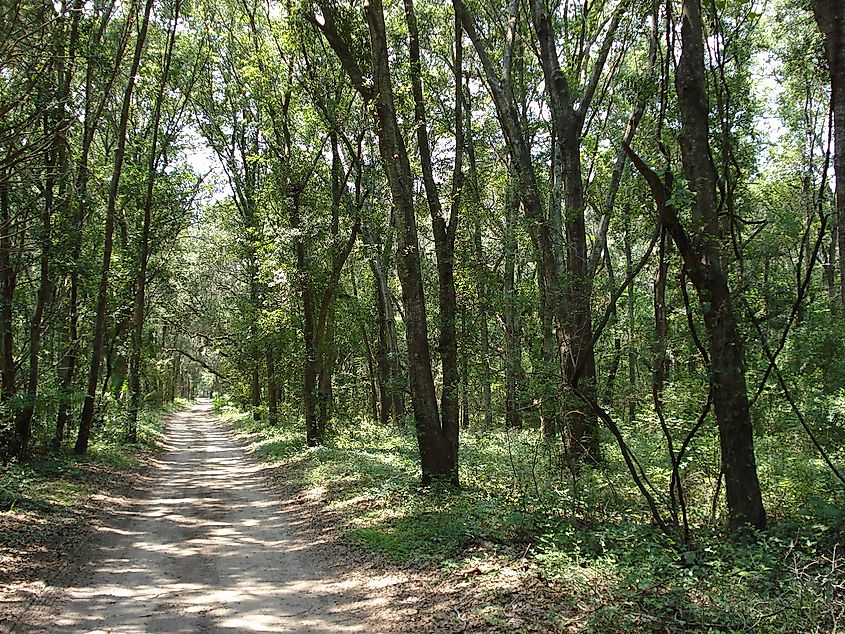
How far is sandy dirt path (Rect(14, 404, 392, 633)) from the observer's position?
5793mm

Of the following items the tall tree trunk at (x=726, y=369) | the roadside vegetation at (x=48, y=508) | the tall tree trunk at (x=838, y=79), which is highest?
the tall tree trunk at (x=838, y=79)

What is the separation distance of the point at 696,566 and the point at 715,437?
3.17 m

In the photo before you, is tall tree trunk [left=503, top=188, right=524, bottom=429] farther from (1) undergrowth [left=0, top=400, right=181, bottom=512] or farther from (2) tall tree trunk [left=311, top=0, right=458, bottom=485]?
(1) undergrowth [left=0, top=400, right=181, bottom=512]

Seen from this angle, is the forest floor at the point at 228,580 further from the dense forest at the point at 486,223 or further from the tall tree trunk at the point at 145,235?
the tall tree trunk at the point at 145,235

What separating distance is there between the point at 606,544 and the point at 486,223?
11.0 metres

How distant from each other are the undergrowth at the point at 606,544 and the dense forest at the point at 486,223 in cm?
17

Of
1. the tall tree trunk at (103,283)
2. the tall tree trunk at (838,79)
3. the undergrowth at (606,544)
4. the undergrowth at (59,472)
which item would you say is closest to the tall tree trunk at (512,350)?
the undergrowth at (606,544)

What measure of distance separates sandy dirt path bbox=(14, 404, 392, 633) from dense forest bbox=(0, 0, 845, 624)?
300 centimetres

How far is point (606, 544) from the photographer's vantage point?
667 cm

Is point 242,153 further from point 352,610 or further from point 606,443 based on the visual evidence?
point 352,610

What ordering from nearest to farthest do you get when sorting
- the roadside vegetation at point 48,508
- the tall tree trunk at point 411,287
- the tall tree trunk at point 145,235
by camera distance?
the roadside vegetation at point 48,508, the tall tree trunk at point 411,287, the tall tree trunk at point 145,235

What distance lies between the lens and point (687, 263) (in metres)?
6.70

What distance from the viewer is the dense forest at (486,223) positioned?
23.3ft

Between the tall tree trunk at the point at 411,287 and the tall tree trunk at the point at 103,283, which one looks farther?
the tall tree trunk at the point at 103,283
